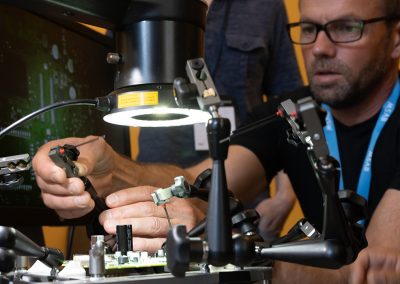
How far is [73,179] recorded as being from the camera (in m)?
1.19

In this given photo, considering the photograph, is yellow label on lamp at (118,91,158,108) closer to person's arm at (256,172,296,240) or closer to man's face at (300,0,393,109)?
man's face at (300,0,393,109)

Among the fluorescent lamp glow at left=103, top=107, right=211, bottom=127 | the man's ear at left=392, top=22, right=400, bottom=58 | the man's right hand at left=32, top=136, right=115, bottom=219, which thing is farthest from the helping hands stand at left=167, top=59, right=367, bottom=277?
the man's ear at left=392, top=22, right=400, bottom=58

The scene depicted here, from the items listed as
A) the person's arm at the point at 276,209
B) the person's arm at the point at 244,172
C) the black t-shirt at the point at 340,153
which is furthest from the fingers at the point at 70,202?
the person's arm at the point at 276,209

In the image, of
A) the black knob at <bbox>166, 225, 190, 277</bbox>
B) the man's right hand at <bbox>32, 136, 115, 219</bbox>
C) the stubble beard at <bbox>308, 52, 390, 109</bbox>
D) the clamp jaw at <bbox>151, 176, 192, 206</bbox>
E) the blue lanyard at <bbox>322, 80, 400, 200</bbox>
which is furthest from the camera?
the stubble beard at <bbox>308, 52, 390, 109</bbox>

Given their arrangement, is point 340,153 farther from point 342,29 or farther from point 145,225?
point 145,225

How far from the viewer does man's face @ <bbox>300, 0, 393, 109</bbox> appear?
1.93 m

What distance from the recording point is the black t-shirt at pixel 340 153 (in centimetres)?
191

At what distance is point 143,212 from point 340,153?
0.87m

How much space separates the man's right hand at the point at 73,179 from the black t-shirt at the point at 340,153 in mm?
593

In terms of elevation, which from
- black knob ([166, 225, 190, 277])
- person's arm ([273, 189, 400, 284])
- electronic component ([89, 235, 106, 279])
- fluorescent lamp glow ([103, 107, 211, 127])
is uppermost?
fluorescent lamp glow ([103, 107, 211, 127])

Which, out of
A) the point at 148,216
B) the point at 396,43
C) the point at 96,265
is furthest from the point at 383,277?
the point at 396,43

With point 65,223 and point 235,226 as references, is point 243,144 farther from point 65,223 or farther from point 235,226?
point 235,226

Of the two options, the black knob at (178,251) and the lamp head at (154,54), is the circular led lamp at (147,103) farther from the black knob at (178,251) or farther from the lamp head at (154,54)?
the black knob at (178,251)

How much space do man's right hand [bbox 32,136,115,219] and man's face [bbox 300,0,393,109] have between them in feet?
2.66
